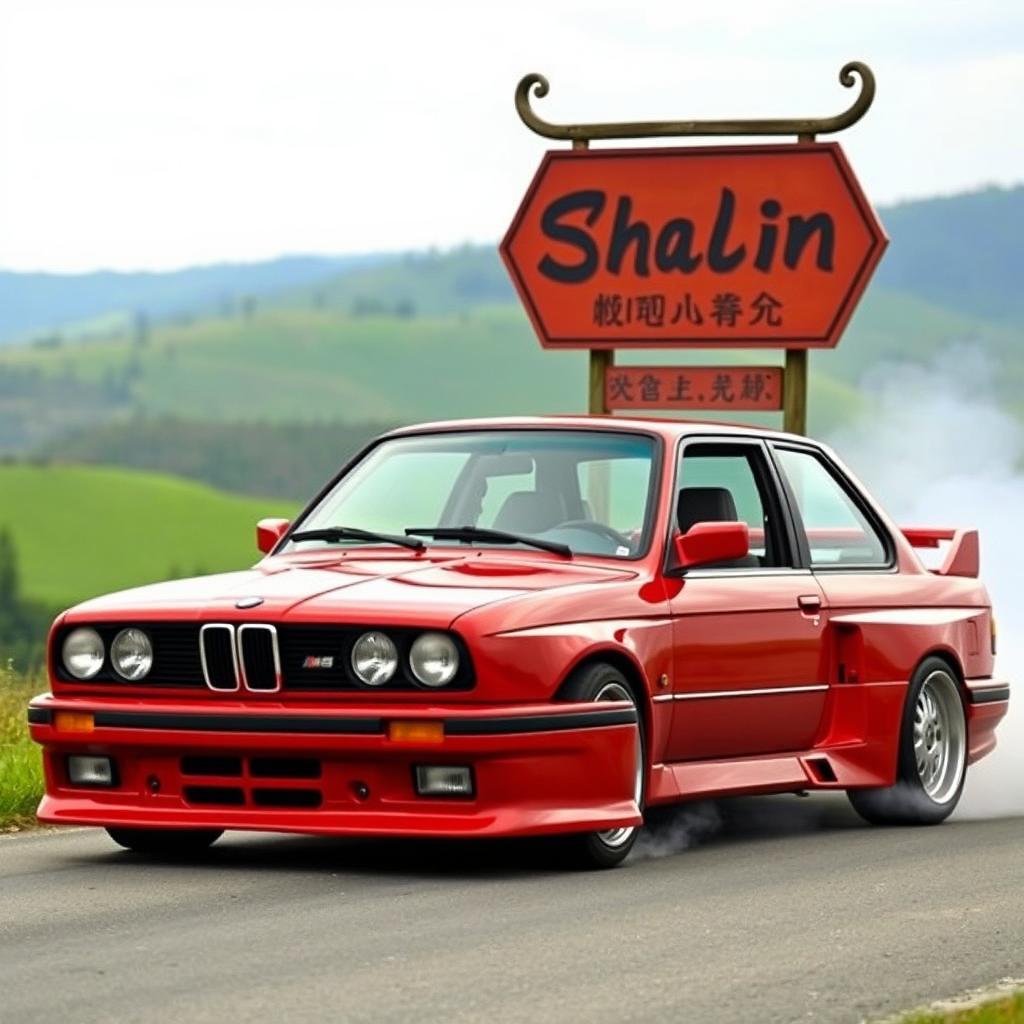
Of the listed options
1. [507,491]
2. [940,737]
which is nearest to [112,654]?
[507,491]

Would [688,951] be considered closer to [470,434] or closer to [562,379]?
[470,434]

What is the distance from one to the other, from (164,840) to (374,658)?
149 cm

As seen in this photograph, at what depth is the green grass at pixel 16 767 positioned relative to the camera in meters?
11.1

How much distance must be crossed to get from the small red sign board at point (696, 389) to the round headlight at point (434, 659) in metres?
7.91

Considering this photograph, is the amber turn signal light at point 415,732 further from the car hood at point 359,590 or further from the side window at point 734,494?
the side window at point 734,494

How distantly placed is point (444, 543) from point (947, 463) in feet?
89.4

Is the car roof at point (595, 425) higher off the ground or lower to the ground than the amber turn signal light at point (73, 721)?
higher

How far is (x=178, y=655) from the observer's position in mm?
9062

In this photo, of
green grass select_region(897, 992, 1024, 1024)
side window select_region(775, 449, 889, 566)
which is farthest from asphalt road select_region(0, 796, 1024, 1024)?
side window select_region(775, 449, 889, 566)

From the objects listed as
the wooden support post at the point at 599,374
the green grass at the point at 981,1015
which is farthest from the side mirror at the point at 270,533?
the wooden support post at the point at 599,374

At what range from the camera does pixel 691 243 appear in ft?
57.2

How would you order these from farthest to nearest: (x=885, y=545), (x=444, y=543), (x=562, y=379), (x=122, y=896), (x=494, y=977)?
(x=562, y=379)
(x=885, y=545)
(x=444, y=543)
(x=122, y=896)
(x=494, y=977)

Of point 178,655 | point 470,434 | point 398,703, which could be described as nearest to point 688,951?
point 398,703

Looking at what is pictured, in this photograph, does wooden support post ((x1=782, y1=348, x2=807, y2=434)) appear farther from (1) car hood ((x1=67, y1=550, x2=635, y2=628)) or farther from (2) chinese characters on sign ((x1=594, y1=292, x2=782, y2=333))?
(1) car hood ((x1=67, y1=550, x2=635, y2=628))
